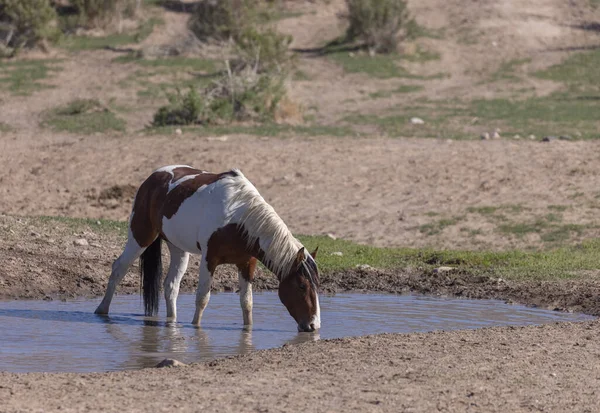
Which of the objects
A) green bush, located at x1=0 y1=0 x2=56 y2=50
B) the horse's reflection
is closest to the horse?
the horse's reflection

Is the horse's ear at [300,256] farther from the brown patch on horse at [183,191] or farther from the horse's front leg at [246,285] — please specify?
the brown patch on horse at [183,191]

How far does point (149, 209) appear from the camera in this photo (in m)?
9.84

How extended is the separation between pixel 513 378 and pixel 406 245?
7.88m

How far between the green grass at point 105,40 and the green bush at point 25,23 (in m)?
1.06

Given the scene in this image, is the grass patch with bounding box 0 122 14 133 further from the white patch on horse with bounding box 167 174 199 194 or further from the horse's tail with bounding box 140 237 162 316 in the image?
the white patch on horse with bounding box 167 174 199 194

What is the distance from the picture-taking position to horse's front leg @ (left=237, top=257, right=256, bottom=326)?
9.27 meters

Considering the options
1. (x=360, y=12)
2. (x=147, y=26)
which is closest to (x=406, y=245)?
(x=360, y=12)

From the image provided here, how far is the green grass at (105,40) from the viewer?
1404 inches

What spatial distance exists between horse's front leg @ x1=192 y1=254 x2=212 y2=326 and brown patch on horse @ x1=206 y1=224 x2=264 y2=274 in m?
0.04

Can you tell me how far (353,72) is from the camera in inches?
1299

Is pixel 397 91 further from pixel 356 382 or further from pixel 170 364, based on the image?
pixel 356 382

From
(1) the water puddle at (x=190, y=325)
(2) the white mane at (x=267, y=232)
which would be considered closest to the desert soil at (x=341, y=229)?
(1) the water puddle at (x=190, y=325)

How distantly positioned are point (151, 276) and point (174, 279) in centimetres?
28

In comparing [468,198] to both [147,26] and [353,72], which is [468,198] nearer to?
[353,72]
